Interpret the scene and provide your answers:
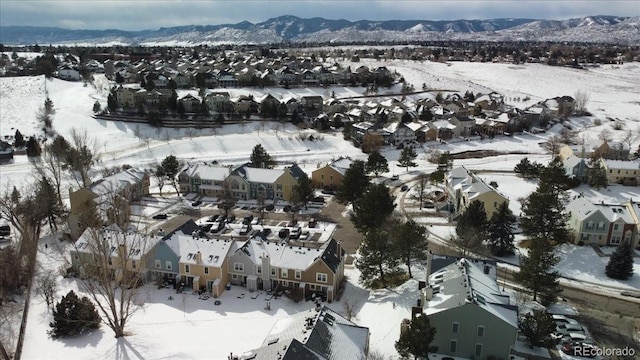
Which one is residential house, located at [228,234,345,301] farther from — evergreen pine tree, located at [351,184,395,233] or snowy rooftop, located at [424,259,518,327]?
snowy rooftop, located at [424,259,518,327]

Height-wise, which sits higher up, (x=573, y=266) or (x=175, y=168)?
(x=175, y=168)

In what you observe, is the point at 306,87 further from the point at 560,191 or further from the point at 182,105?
A: the point at 560,191

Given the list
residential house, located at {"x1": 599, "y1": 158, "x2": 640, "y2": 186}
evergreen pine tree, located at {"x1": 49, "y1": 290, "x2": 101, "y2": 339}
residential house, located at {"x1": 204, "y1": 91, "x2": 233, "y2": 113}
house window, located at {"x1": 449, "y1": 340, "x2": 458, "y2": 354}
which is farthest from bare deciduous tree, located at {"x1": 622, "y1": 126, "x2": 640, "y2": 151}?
evergreen pine tree, located at {"x1": 49, "y1": 290, "x2": 101, "y2": 339}

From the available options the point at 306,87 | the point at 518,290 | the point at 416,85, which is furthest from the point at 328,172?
the point at 416,85

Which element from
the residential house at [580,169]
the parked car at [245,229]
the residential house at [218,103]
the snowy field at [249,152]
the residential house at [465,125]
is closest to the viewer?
the snowy field at [249,152]

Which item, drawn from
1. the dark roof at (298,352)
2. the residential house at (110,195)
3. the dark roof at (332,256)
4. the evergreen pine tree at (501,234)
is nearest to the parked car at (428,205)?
the evergreen pine tree at (501,234)

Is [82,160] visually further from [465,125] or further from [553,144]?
[553,144]

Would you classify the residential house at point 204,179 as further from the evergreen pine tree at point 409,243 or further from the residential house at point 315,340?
the residential house at point 315,340
